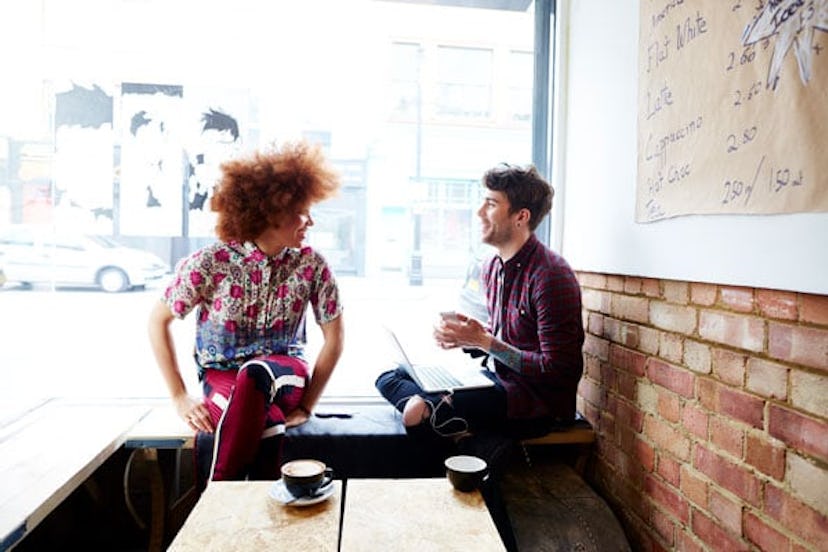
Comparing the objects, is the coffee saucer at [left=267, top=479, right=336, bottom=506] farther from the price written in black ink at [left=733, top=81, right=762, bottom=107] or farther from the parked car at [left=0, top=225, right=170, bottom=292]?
the parked car at [left=0, top=225, right=170, bottom=292]

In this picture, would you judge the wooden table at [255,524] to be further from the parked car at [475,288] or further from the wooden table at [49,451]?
the parked car at [475,288]

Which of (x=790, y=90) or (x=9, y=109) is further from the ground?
(x=9, y=109)

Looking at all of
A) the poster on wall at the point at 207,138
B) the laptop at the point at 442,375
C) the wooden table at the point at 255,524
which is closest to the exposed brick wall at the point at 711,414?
the laptop at the point at 442,375

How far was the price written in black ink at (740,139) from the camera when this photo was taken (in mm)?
1155

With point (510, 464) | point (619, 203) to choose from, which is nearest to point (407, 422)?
point (510, 464)

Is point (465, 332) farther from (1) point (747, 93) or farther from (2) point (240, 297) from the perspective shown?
(1) point (747, 93)

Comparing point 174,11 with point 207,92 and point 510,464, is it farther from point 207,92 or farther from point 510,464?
point 510,464

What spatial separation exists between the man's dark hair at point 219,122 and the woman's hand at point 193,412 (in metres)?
1.02

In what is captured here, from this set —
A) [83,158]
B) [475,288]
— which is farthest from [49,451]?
[475,288]

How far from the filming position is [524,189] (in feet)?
6.46

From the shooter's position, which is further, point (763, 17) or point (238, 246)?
point (238, 246)

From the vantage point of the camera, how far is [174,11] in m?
2.24

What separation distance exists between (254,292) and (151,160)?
79 centimetres

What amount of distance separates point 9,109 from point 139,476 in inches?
58.2
